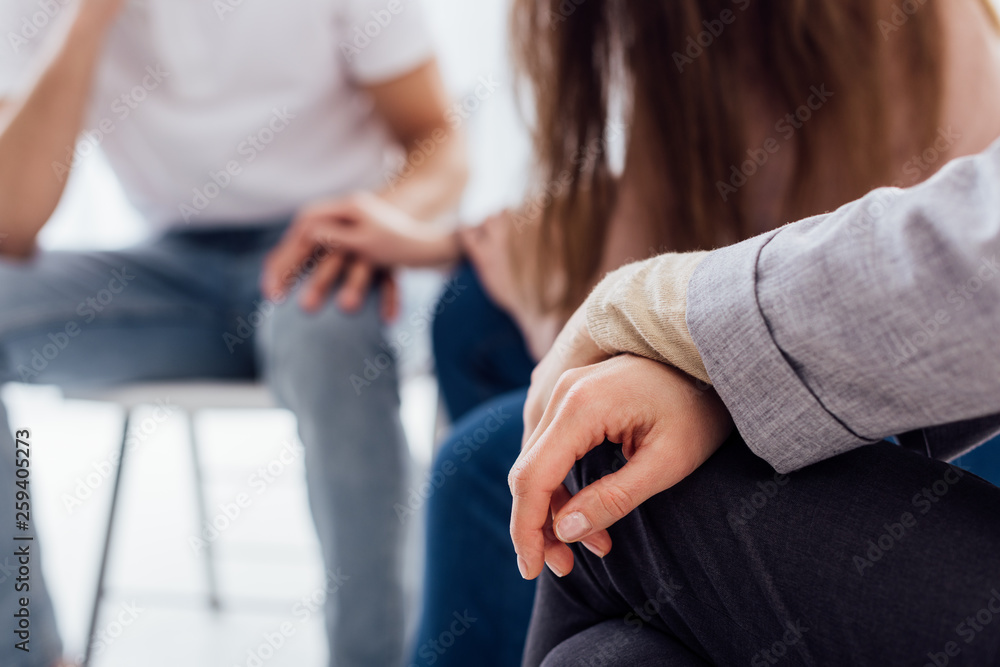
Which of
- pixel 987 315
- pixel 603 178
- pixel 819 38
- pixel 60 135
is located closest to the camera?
pixel 987 315

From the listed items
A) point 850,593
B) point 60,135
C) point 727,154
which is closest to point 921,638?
point 850,593

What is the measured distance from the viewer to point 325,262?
0.84m

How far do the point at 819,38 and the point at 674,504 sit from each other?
0.45 meters

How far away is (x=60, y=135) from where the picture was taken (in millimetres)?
878

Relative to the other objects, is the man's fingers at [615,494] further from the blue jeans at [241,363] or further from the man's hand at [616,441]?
the blue jeans at [241,363]

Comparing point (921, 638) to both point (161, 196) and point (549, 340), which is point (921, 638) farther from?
point (161, 196)

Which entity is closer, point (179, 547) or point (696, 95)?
point (696, 95)

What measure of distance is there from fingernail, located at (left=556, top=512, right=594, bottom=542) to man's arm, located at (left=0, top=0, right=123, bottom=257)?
81 cm

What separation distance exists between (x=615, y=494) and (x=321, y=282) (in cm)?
56

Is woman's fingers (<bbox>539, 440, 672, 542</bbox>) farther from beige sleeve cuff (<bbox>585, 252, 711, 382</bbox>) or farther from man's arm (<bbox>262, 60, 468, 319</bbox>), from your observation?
man's arm (<bbox>262, 60, 468, 319</bbox>)

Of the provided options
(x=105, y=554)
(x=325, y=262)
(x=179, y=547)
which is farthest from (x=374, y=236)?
(x=179, y=547)

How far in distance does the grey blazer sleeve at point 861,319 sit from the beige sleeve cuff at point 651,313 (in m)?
0.01

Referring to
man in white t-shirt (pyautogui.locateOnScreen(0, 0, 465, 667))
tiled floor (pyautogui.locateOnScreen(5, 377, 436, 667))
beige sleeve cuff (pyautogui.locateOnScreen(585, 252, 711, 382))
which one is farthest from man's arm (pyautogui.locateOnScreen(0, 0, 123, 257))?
beige sleeve cuff (pyautogui.locateOnScreen(585, 252, 711, 382))

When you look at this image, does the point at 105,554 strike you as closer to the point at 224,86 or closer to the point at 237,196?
the point at 237,196
